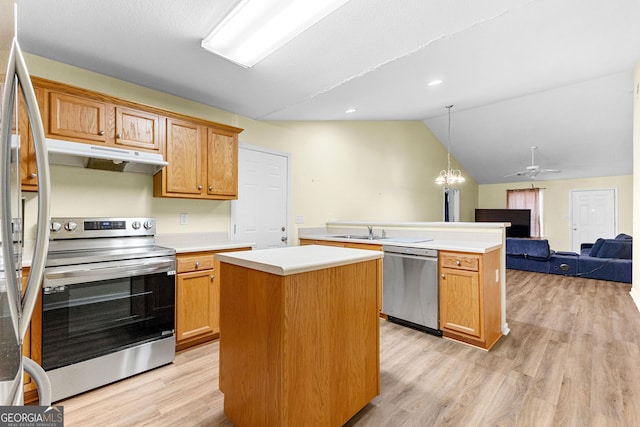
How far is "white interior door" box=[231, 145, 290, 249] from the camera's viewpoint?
367 cm

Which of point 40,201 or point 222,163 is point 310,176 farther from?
point 40,201

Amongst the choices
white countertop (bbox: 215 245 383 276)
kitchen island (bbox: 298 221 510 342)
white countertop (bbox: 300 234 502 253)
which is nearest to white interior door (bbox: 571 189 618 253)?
kitchen island (bbox: 298 221 510 342)

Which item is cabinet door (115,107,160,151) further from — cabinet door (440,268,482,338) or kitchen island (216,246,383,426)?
cabinet door (440,268,482,338)

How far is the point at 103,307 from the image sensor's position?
212 cm

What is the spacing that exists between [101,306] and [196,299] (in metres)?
0.71

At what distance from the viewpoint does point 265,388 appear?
145 cm

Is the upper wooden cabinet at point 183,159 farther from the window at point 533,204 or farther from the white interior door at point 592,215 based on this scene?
the white interior door at point 592,215

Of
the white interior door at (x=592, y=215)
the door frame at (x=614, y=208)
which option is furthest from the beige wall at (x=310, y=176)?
the white interior door at (x=592, y=215)

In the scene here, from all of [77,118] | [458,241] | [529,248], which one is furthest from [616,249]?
[77,118]

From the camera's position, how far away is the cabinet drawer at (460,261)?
2.72 meters

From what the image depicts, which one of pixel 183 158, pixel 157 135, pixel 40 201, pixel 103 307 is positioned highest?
pixel 157 135

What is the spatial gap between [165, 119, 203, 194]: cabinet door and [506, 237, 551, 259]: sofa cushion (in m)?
6.30

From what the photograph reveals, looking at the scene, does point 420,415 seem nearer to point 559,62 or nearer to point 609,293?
point 559,62

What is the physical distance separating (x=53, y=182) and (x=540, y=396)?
→ 384cm
